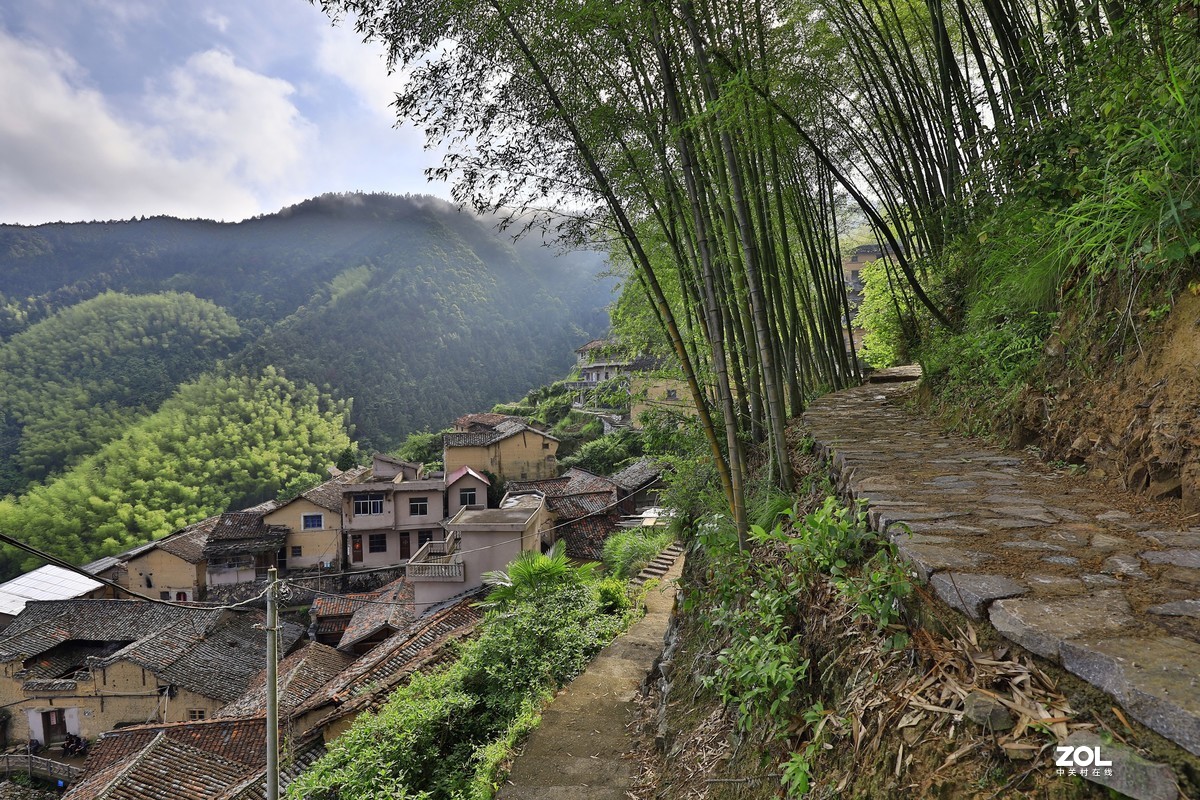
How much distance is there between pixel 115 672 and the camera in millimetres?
14125

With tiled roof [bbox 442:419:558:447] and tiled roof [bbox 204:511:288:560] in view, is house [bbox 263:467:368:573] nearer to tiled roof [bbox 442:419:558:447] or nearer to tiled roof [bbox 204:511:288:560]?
tiled roof [bbox 204:511:288:560]

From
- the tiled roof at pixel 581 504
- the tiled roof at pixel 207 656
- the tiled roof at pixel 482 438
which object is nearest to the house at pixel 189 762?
the tiled roof at pixel 207 656

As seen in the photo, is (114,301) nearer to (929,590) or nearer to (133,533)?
(133,533)

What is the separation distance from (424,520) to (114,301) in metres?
42.9

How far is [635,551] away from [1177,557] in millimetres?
11370

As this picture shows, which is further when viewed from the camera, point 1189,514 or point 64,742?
point 64,742

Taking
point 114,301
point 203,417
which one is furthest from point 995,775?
point 114,301

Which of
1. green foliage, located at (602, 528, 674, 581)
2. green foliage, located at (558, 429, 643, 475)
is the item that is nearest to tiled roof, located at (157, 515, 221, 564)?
green foliage, located at (558, 429, 643, 475)

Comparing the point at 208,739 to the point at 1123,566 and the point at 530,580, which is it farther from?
the point at 1123,566

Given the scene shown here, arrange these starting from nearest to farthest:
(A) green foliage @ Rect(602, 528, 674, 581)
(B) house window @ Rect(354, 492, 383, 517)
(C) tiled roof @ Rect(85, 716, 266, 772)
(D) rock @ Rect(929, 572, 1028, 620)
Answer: (D) rock @ Rect(929, 572, 1028, 620) < (C) tiled roof @ Rect(85, 716, 266, 772) < (A) green foliage @ Rect(602, 528, 674, 581) < (B) house window @ Rect(354, 492, 383, 517)

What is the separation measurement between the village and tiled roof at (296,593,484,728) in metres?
0.05

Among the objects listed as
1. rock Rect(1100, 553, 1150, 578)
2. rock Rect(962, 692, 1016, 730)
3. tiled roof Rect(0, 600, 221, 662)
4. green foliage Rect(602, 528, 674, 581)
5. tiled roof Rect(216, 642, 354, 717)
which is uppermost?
rock Rect(1100, 553, 1150, 578)

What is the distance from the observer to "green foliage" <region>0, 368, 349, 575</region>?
28.0 metres

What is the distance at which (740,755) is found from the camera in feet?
7.38
